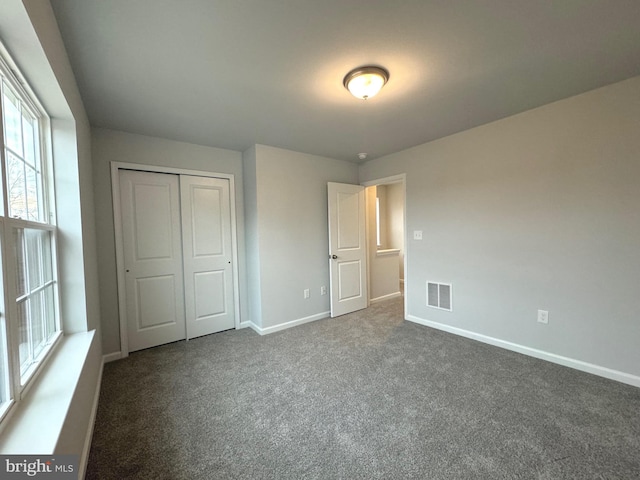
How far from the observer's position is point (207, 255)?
3254 millimetres

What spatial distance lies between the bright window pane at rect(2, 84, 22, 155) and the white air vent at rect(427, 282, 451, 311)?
3.73 metres

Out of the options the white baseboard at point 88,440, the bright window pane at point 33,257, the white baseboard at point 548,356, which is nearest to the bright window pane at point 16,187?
the bright window pane at point 33,257

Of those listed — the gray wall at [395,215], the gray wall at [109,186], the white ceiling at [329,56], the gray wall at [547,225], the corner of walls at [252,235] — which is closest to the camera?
the white ceiling at [329,56]

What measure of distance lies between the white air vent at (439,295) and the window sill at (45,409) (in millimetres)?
3356

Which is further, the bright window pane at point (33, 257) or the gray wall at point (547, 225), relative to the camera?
the gray wall at point (547, 225)

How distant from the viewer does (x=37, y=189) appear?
5.21ft

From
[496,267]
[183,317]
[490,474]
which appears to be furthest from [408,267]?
[183,317]

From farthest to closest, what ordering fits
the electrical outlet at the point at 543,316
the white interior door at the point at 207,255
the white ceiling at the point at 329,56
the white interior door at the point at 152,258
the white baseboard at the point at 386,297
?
the white baseboard at the point at 386,297 → the white interior door at the point at 207,255 → the white interior door at the point at 152,258 → the electrical outlet at the point at 543,316 → the white ceiling at the point at 329,56

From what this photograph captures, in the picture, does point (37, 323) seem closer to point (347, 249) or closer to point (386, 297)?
point (347, 249)

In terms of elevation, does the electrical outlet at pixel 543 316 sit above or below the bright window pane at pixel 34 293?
below

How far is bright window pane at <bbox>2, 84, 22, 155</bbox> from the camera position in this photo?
1175 millimetres

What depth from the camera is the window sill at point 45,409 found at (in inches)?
36.3

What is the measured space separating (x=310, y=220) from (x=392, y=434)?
261 cm

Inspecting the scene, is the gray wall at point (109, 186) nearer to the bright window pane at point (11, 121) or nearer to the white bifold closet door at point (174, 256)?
the white bifold closet door at point (174, 256)
